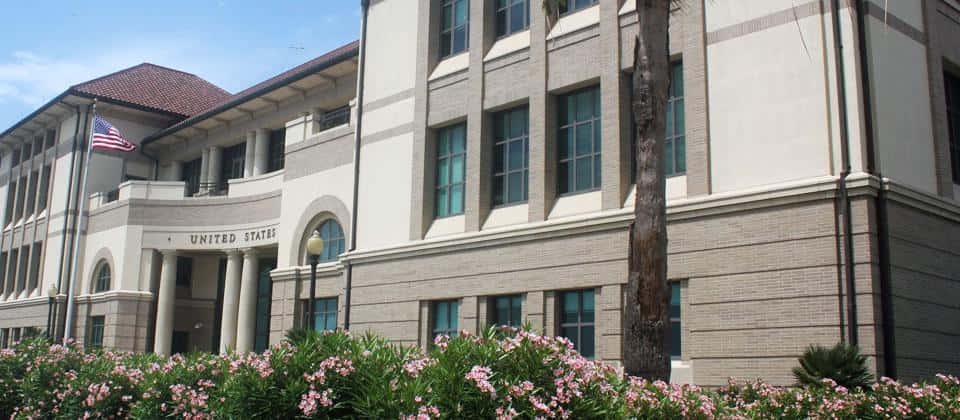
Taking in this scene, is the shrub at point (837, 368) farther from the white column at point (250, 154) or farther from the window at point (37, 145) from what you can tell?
the window at point (37, 145)

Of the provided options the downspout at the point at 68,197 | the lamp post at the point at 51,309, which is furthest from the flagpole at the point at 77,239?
the lamp post at the point at 51,309

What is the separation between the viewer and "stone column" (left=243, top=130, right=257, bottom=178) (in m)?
37.3

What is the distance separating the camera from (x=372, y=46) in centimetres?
2806

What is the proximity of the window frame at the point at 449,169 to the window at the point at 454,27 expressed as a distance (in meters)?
2.28

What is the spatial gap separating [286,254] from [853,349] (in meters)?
20.5

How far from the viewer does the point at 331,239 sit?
29500mm

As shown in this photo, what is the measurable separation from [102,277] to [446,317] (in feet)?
74.3

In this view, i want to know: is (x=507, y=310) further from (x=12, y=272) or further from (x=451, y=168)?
(x=12, y=272)

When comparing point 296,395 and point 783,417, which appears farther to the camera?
point 783,417

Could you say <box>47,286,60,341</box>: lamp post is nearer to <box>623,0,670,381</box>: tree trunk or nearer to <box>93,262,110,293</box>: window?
<box>93,262,110,293</box>: window

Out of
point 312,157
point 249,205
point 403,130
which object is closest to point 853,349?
point 403,130

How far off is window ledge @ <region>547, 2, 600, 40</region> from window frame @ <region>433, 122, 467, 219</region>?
13.0 feet

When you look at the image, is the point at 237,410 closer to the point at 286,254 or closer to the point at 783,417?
the point at 783,417

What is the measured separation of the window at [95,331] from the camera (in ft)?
129
